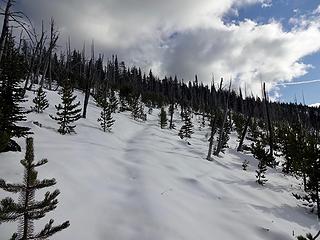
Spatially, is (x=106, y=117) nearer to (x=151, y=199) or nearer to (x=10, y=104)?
(x=10, y=104)

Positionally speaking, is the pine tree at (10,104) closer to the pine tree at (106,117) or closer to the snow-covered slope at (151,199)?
the snow-covered slope at (151,199)

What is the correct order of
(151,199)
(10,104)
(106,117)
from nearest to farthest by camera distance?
(151,199) → (10,104) → (106,117)

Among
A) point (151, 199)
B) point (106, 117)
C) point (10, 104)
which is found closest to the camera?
point (151, 199)

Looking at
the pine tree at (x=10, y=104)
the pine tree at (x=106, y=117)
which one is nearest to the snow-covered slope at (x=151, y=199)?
the pine tree at (x=10, y=104)

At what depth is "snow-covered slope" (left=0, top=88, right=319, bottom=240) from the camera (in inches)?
328

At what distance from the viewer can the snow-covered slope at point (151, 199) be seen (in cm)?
832

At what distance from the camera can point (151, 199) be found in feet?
34.6

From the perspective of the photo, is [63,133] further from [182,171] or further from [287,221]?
[287,221]

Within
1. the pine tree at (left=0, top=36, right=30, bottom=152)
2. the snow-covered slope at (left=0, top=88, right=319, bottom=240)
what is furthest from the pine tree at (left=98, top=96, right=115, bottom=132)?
the pine tree at (left=0, top=36, right=30, bottom=152)

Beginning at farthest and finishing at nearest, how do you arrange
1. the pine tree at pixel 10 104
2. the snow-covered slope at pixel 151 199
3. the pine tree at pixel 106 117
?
the pine tree at pixel 106 117 < the pine tree at pixel 10 104 < the snow-covered slope at pixel 151 199

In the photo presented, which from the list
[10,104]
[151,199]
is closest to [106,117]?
[10,104]

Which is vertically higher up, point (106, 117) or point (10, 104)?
point (10, 104)

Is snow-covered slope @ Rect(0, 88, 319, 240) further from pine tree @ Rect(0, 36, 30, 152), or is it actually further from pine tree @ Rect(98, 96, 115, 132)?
pine tree @ Rect(98, 96, 115, 132)

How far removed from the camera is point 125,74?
93.8 meters
